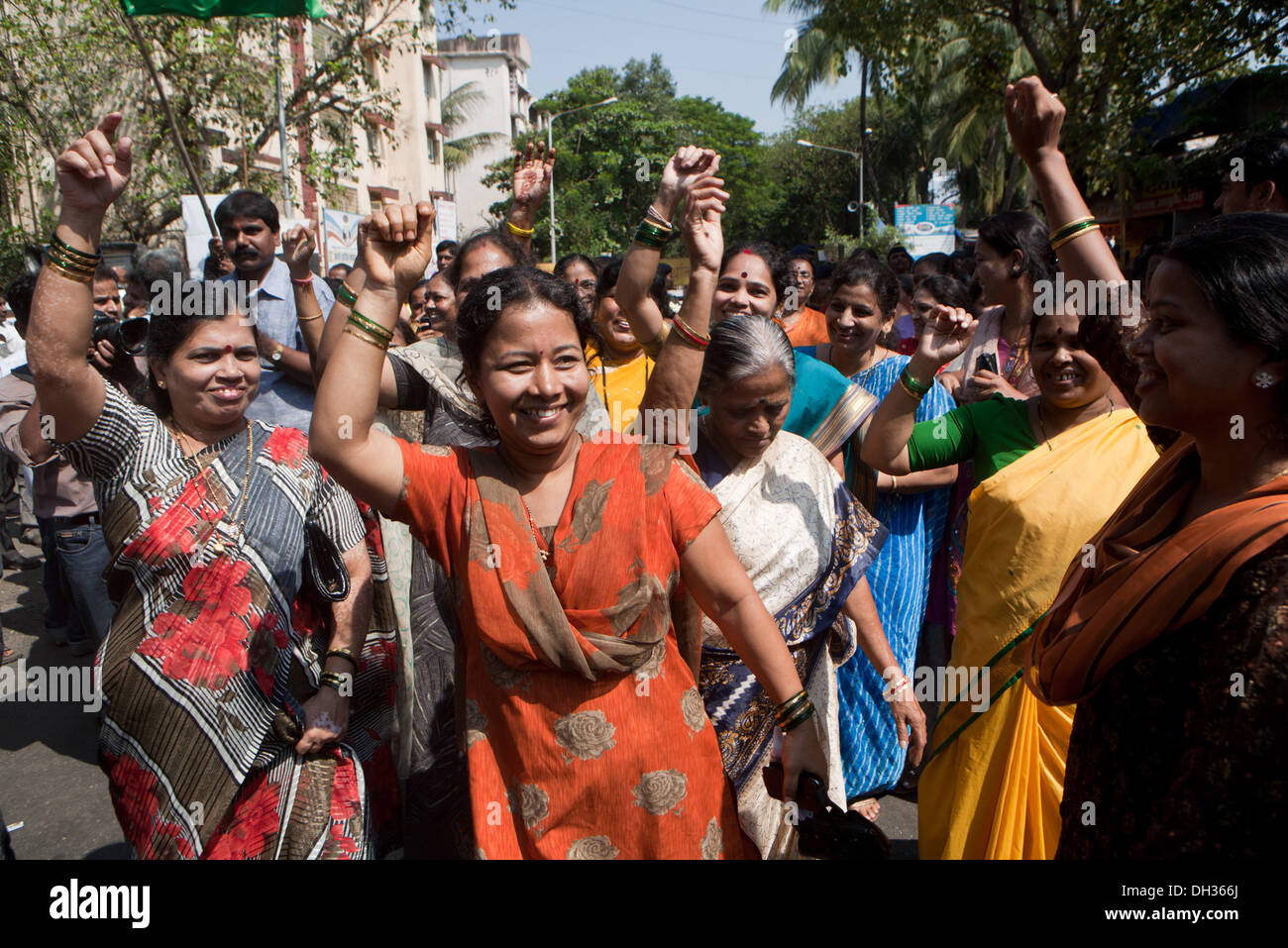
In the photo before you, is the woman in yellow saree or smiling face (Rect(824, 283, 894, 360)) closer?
the woman in yellow saree

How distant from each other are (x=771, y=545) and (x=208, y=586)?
4.60 ft

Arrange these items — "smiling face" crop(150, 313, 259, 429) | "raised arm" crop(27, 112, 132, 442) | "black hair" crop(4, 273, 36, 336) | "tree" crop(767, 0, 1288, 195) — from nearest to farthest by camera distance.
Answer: "raised arm" crop(27, 112, 132, 442) → "smiling face" crop(150, 313, 259, 429) → "black hair" crop(4, 273, 36, 336) → "tree" crop(767, 0, 1288, 195)

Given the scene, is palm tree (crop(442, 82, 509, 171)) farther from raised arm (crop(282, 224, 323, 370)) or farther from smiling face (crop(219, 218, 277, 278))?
raised arm (crop(282, 224, 323, 370))

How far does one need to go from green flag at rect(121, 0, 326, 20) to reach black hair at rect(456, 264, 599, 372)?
493cm

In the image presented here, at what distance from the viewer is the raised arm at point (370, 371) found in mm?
1844

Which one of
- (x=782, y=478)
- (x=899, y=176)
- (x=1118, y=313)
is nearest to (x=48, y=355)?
(x=782, y=478)

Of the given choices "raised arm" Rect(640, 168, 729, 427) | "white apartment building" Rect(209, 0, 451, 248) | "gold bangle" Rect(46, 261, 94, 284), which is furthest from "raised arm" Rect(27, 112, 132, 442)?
"white apartment building" Rect(209, 0, 451, 248)

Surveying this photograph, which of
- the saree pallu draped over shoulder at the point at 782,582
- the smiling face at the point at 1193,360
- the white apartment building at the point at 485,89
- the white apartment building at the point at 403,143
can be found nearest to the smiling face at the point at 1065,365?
the saree pallu draped over shoulder at the point at 782,582

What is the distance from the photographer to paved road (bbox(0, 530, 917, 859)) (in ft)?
11.5

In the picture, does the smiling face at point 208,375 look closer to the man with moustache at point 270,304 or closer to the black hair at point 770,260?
the man with moustache at point 270,304

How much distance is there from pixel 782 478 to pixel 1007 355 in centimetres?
176

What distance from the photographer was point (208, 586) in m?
2.23

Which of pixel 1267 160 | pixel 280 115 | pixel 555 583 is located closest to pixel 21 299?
pixel 555 583

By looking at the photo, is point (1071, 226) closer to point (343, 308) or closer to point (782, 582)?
point (782, 582)
